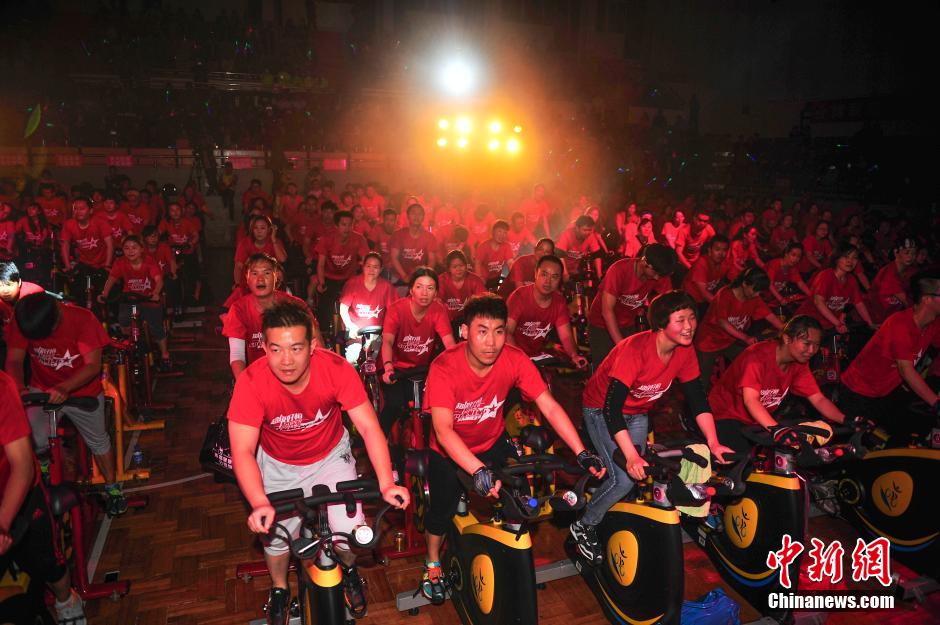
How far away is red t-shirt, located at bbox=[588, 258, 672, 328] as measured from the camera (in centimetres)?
648

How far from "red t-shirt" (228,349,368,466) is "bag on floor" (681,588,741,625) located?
96.5 inches

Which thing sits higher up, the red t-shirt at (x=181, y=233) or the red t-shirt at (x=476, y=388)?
the red t-shirt at (x=181, y=233)

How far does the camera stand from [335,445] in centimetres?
391

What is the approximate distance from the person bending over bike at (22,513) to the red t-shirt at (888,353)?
19.3 feet

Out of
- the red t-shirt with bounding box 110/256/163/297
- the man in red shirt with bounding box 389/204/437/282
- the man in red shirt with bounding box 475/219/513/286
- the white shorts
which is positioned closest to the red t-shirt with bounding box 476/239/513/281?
the man in red shirt with bounding box 475/219/513/286

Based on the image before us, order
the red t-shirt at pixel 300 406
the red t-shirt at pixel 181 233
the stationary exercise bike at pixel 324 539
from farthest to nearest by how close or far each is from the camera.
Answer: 1. the red t-shirt at pixel 181 233
2. the red t-shirt at pixel 300 406
3. the stationary exercise bike at pixel 324 539

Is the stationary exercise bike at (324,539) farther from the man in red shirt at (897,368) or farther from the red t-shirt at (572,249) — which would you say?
the red t-shirt at (572,249)

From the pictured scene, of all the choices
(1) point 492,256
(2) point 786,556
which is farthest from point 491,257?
(2) point 786,556

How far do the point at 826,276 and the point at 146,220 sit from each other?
11.3 meters

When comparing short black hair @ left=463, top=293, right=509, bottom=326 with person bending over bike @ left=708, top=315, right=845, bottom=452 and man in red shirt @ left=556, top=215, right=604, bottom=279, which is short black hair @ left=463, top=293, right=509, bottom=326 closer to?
person bending over bike @ left=708, top=315, right=845, bottom=452

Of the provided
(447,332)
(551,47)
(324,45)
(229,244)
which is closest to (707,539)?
(447,332)

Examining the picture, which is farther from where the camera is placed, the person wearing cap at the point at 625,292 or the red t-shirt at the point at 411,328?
the person wearing cap at the point at 625,292

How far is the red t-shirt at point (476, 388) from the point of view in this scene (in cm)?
384

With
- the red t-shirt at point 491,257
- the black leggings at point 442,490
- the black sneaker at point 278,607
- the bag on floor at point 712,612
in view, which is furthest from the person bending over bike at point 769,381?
the red t-shirt at point 491,257
